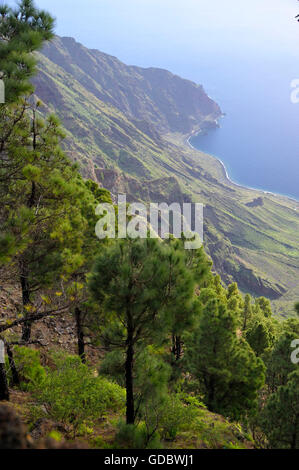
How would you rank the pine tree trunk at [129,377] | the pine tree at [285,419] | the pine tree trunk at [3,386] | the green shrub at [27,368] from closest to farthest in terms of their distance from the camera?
the pine tree trunk at [129,377] < the pine tree trunk at [3,386] < the green shrub at [27,368] < the pine tree at [285,419]

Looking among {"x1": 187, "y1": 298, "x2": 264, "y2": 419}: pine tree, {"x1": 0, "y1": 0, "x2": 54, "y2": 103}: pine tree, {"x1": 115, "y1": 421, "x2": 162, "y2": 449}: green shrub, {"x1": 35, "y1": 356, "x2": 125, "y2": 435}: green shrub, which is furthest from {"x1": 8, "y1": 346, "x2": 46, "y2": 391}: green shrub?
{"x1": 0, "y1": 0, "x2": 54, "y2": 103}: pine tree

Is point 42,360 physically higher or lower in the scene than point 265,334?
higher

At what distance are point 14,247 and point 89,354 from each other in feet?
48.1

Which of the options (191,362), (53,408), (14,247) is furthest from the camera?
(191,362)

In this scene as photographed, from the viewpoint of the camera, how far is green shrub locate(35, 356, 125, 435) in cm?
902

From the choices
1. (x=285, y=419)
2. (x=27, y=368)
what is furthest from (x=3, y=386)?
(x=285, y=419)

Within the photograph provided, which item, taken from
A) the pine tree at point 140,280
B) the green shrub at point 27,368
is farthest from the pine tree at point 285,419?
the green shrub at point 27,368

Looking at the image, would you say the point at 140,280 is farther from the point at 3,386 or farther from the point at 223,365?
the point at 223,365

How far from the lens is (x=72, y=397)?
30.1ft

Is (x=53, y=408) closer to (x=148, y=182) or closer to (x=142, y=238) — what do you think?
(x=142, y=238)

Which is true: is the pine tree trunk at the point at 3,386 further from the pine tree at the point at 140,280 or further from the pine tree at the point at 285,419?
the pine tree at the point at 285,419

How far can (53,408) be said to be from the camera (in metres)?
9.21

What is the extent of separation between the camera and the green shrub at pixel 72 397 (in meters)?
9.02

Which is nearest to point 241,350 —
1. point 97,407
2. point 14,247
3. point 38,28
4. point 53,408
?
point 97,407
